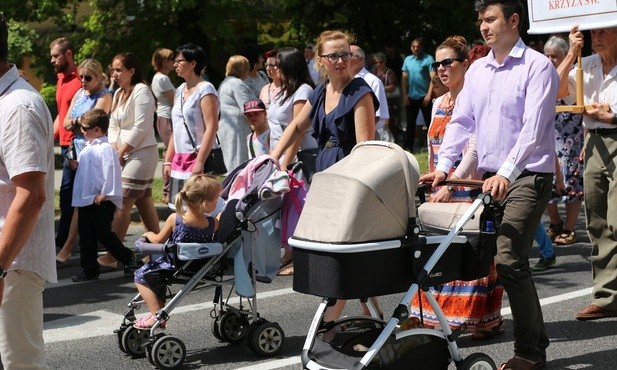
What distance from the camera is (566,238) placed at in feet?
35.0

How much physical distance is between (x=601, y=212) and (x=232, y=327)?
2554 mm

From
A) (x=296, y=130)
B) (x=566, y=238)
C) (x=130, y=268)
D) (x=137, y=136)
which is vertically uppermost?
(x=296, y=130)

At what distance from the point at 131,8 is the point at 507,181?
60.1ft

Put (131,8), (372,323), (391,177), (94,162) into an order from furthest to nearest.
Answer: (131,8), (94,162), (372,323), (391,177)

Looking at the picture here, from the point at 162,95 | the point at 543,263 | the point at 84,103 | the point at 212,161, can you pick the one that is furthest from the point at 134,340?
the point at 162,95

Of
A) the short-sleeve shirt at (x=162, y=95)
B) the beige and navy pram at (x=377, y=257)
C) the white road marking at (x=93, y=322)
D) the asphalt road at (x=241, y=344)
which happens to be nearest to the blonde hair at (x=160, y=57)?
the short-sleeve shirt at (x=162, y=95)

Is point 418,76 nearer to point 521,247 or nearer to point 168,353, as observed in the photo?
point 168,353

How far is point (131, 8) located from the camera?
23.2 meters

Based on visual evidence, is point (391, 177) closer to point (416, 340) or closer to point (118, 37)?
point (416, 340)

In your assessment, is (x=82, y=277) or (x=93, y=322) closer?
(x=93, y=322)

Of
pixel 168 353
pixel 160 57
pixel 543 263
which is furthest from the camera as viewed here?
pixel 160 57

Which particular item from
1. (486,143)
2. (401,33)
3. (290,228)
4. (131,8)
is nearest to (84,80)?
(290,228)

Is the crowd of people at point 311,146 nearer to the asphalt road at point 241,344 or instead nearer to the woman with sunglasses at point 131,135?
the woman with sunglasses at point 131,135

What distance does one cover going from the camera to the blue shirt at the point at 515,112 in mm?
5887
